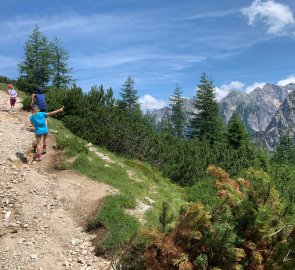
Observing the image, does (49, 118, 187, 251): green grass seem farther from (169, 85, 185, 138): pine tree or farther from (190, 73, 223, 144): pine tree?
(169, 85, 185, 138): pine tree

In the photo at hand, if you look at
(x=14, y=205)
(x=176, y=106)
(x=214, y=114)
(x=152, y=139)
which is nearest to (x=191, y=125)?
(x=214, y=114)

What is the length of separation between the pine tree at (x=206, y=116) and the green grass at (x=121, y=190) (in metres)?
34.2

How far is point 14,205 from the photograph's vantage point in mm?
11234

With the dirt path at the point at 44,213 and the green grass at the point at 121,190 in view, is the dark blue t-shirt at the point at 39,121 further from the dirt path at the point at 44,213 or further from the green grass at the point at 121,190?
the green grass at the point at 121,190

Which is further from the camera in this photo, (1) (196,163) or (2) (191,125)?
(2) (191,125)

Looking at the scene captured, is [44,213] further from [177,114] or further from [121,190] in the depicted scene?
[177,114]

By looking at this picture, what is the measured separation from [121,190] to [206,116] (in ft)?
141

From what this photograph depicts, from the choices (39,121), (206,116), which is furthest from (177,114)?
(39,121)

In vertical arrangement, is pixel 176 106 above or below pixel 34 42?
below

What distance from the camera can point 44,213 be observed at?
11.0 m

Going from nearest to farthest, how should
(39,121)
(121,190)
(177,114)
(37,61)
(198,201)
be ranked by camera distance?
(198,201)
(121,190)
(39,121)
(37,61)
(177,114)

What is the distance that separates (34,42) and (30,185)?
3709cm

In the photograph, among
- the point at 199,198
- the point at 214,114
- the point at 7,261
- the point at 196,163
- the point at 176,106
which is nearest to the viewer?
the point at 7,261

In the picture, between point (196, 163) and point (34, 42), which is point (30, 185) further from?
point (34, 42)
